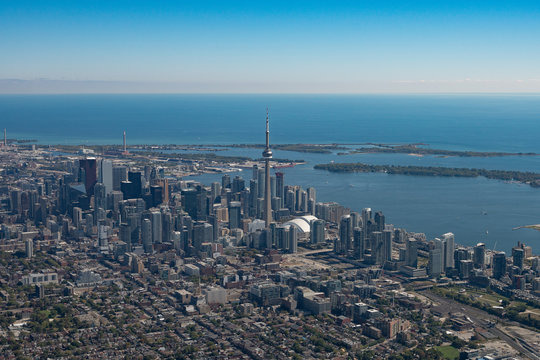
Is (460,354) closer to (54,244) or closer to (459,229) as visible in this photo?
(459,229)

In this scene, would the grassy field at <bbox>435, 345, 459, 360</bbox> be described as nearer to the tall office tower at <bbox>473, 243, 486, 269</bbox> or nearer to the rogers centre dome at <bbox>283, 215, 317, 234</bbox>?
the tall office tower at <bbox>473, 243, 486, 269</bbox>

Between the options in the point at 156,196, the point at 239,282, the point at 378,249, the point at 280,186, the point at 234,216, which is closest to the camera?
the point at 239,282

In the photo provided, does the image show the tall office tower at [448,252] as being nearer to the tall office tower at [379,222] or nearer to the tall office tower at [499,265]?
the tall office tower at [499,265]

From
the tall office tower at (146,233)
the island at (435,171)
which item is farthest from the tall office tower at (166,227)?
the island at (435,171)

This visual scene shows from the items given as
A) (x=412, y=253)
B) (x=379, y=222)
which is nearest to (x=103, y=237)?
(x=379, y=222)

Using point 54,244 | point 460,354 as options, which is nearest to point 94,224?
point 54,244

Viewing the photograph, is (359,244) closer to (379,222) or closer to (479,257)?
(379,222)

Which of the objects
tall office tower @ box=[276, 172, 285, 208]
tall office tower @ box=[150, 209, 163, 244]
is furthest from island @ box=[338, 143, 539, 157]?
tall office tower @ box=[150, 209, 163, 244]
